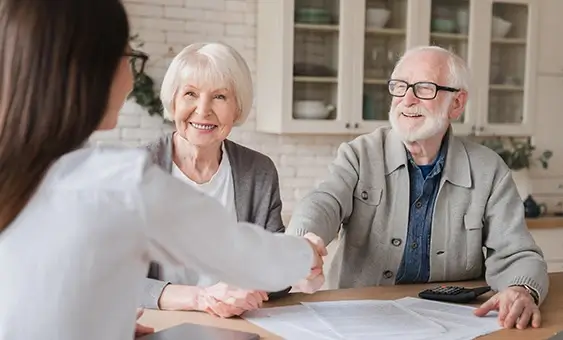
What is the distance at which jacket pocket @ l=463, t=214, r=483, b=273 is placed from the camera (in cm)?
208

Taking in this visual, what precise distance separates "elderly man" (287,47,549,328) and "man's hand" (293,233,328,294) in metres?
0.39

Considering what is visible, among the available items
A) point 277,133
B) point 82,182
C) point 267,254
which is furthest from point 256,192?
point 277,133

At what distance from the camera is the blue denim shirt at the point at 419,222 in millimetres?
2064

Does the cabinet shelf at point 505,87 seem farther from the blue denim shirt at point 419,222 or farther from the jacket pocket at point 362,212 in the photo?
the jacket pocket at point 362,212

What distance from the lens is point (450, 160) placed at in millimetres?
2137

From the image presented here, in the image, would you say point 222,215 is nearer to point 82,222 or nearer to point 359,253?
point 82,222

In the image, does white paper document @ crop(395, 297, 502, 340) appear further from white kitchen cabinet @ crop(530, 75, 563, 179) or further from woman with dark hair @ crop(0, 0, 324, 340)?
white kitchen cabinet @ crop(530, 75, 563, 179)

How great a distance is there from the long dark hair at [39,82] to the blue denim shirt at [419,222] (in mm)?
1373

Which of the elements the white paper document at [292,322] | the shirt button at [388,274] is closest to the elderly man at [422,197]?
the shirt button at [388,274]

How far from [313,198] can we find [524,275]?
22.9 inches

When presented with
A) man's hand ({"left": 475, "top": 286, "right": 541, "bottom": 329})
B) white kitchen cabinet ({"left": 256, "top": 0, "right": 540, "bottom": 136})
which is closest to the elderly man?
man's hand ({"left": 475, "top": 286, "right": 541, "bottom": 329})

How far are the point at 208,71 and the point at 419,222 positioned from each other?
2.45ft

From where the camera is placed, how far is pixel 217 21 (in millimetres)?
3721

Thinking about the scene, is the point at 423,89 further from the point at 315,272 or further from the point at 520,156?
the point at 520,156
